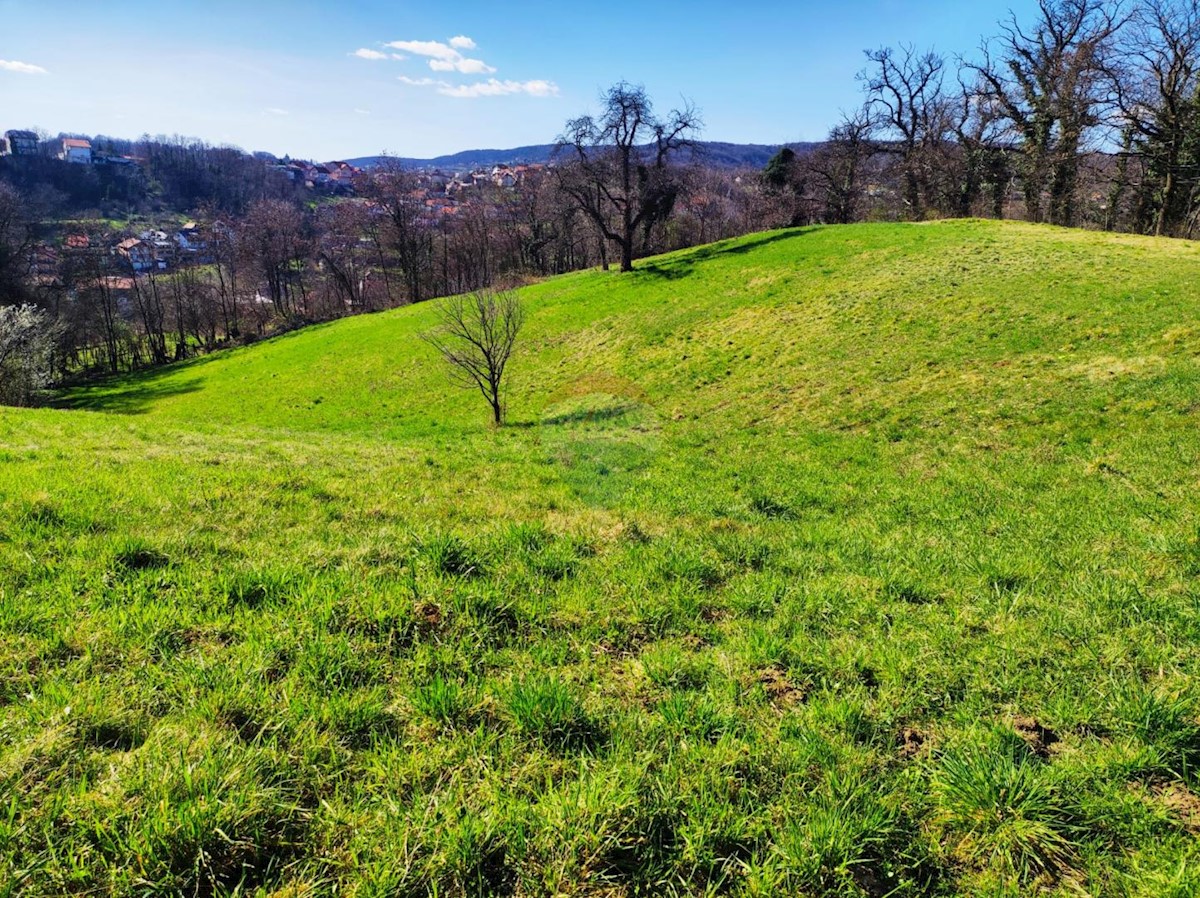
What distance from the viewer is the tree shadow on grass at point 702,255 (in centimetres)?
3735

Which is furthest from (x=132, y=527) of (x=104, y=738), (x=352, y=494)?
(x=104, y=738)

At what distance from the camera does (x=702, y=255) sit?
40406 millimetres

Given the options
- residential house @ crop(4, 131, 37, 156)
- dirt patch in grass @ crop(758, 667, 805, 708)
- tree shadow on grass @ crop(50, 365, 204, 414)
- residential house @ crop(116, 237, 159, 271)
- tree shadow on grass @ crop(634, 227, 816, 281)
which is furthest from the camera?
residential house @ crop(4, 131, 37, 156)

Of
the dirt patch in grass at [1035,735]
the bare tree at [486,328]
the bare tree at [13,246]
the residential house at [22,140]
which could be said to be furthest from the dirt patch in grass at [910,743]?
the residential house at [22,140]

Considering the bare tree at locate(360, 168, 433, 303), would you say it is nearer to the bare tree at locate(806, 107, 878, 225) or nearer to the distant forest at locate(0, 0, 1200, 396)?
the distant forest at locate(0, 0, 1200, 396)

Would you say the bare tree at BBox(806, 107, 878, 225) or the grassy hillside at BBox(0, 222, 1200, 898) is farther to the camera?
the bare tree at BBox(806, 107, 878, 225)

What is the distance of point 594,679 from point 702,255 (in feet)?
134

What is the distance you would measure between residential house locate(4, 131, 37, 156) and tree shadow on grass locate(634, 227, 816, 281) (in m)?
218

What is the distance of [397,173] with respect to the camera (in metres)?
65.8

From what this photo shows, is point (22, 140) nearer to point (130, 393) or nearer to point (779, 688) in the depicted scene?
point (130, 393)

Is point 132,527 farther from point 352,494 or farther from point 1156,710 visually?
point 1156,710

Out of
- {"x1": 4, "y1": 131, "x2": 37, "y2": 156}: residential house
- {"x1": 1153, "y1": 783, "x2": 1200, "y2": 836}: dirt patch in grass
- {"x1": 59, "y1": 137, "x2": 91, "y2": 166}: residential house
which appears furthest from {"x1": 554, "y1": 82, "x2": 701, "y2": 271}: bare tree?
{"x1": 59, "y1": 137, "x2": 91, "y2": 166}: residential house

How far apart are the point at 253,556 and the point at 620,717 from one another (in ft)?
11.4

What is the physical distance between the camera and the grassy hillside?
7.18 feet
